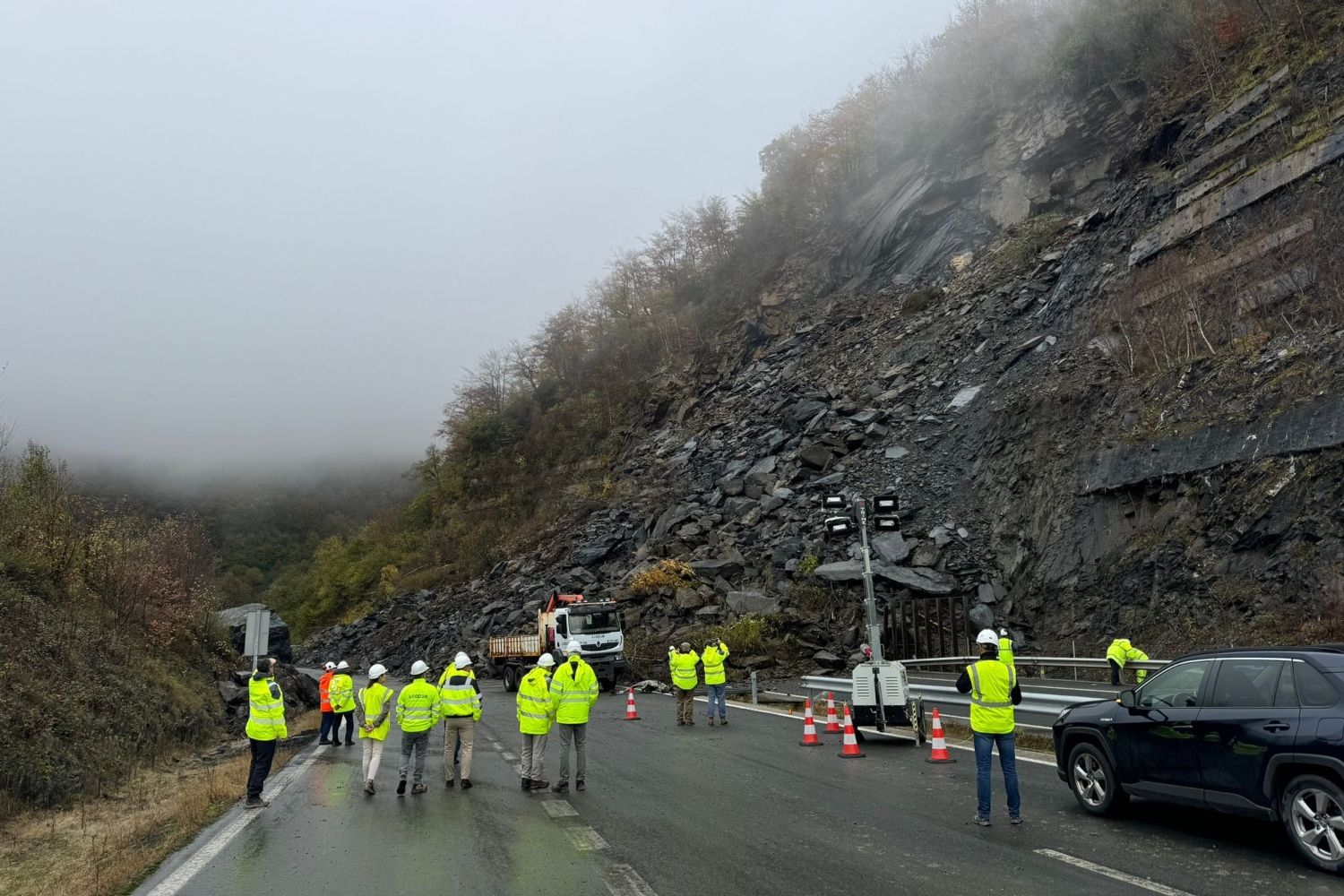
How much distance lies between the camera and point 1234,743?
6465 mm

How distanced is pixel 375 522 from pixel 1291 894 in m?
81.9

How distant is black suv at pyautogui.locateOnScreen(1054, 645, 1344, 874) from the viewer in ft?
19.3

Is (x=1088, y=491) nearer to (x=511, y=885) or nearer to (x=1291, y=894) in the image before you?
(x=1291, y=894)

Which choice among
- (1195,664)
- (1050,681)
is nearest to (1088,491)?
(1050,681)

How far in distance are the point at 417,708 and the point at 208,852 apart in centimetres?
294

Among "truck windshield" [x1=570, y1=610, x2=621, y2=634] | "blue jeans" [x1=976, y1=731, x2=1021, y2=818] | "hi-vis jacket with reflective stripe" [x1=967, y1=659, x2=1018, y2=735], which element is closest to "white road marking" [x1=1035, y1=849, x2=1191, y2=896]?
"blue jeans" [x1=976, y1=731, x2=1021, y2=818]

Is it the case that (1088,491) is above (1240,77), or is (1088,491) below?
below

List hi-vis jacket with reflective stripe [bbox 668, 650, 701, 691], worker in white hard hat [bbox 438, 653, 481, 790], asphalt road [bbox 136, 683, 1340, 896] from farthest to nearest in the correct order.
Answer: hi-vis jacket with reflective stripe [bbox 668, 650, 701, 691], worker in white hard hat [bbox 438, 653, 481, 790], asphalt road [bbox 136, 683, 1340, 896]

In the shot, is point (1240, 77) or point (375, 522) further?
point (375, 522)

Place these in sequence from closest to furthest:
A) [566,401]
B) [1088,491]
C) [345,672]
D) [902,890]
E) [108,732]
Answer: [902,890]
[108,732]
[345,672]
[1088,491]
[566,401]

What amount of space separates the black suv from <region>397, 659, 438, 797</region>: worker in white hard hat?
7.38 meters

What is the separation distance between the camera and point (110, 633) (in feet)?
62.0

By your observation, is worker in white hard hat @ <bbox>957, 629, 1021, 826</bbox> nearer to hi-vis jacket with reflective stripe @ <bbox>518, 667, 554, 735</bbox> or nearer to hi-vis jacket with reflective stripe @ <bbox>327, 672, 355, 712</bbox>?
hi-vis jacket with reflective stripe @ <bbox>518, 667, 554, 735</bbox>

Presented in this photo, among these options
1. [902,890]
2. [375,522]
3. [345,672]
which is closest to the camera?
[902,890]
